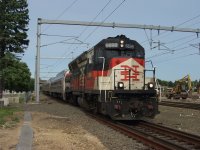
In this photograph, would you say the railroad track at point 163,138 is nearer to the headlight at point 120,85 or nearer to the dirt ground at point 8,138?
the headlight at point 120,85

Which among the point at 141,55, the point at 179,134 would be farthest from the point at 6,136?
the point at 141,55

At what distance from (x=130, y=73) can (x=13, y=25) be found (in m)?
18.3

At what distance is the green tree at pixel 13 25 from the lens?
109 feet

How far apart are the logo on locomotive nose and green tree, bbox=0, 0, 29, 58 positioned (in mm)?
17075

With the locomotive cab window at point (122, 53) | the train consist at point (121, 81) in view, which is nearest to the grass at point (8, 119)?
Answer: the train consist at point (121, 81)

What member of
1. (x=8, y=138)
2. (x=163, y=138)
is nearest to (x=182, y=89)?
(x=163, y=138)

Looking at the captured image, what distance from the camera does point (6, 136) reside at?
12.5 metres

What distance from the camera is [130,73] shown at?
1805 cm

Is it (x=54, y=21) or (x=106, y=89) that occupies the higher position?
(x=54, y=21)

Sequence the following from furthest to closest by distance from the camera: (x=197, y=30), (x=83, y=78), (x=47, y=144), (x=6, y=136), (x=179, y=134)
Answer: (x=197, y=30), (x=83, y=78), (x=179, y=134), (x=6, y=136), (x=47, y=144)

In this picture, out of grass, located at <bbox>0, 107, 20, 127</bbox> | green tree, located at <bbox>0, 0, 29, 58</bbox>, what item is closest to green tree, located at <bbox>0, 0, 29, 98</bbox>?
green tree, located at <bbox>0, 0, 29, 58</bbox>

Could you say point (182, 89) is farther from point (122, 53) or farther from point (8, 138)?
point (8, 138)

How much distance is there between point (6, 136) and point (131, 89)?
7010 millimetres

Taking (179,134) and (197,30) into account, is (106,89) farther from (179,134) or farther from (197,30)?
(197,30)
